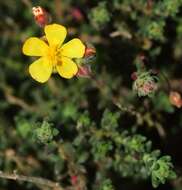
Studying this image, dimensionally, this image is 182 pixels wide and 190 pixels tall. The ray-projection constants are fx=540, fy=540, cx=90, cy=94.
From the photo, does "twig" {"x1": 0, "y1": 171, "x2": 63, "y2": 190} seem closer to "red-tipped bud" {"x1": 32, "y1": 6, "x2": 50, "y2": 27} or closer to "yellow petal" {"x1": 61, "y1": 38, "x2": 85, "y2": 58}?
"yellow petal" {"x1": 61, "y1": 38, "x2": 85, "y2": 58}

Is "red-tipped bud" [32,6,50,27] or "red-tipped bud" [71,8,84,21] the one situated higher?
"red-tipped bud" [71,8,84,21]

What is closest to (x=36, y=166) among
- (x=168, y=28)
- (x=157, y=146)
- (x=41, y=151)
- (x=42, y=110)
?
(x=41, y=151)

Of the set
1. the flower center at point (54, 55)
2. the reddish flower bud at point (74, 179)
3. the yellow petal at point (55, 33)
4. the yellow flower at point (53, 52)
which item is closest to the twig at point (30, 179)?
the reddish flower bud at point (74, 179)

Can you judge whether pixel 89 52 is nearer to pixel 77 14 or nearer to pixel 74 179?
pixel 74 179

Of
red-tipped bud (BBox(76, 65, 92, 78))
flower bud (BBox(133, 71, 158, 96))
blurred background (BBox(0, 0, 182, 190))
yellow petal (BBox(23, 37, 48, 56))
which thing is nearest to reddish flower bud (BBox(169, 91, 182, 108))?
blurred background (BBox(0, 0, 182, 190))

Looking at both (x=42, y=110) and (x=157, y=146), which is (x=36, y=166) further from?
(x=157, y=146)

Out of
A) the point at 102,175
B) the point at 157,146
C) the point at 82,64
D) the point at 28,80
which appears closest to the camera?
the point at 82,64

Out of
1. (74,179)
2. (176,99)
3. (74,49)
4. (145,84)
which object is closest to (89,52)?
(74,49)
